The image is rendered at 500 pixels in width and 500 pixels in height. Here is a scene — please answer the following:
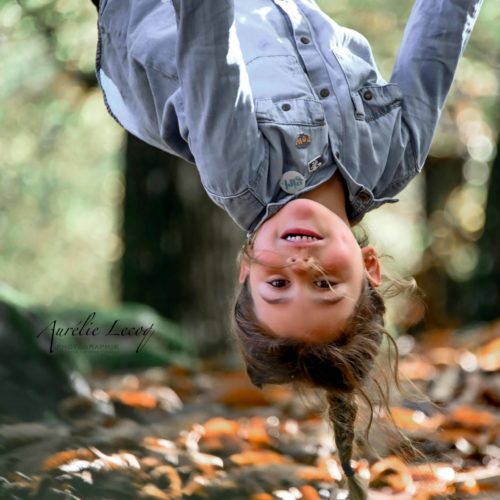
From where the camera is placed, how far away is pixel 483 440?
3.68 metres

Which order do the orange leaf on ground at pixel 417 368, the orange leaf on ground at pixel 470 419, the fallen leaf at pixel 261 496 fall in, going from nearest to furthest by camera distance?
the fallen leaf at pixel 261 496, the orange leaf on ground at pixel 470 419, the orange leaf on ground at pixel 417 368

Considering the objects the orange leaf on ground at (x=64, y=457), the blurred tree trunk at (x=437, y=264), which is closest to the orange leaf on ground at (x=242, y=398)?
the orange leaf on ground at (x=64, y=457)

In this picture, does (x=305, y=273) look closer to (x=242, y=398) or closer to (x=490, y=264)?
(x=242, y=398)

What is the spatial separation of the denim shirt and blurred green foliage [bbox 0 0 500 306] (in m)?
1.40

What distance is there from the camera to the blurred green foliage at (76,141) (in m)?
5.86

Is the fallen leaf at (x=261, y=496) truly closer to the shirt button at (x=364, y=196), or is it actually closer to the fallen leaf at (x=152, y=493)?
the fallen leaf at (x=152, y=493)

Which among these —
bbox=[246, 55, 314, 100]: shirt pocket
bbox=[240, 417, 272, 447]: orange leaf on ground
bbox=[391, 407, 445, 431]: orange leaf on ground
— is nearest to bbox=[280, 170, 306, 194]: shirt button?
bbox=[246, 55, 314, 100]: shirt pocket

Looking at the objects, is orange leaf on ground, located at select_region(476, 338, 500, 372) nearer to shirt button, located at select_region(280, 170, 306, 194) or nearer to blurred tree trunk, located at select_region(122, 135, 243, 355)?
blurred tree trunk, located at select_region(122, 135, 243, 355)

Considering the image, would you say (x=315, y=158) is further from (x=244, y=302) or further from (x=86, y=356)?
(x=86, y=356)

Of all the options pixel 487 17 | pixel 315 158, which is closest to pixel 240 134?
pixel 315 158

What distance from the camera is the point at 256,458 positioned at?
3.47m

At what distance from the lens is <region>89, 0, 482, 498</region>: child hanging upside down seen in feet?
8.46

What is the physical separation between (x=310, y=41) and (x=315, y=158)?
0.44 meters

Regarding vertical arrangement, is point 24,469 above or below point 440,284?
above
